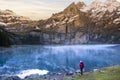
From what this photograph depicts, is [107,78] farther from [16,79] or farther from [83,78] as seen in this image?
[16,79]

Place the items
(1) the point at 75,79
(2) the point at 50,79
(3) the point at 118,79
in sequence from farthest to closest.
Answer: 1. (2) the point at 50,79
2. (1) the point at 75,79
3. (3) the point at 118,79

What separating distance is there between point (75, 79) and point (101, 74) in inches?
189

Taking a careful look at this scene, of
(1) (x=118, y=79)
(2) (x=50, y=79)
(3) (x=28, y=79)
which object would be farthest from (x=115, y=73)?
(3) (x=28, y=79)

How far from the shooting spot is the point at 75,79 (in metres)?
48.7

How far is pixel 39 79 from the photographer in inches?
2052

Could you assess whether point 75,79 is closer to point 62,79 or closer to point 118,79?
point 62,79

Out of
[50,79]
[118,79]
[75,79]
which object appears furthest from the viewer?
[50,79]

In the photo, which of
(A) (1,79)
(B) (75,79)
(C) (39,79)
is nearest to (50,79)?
(C) (39,79)

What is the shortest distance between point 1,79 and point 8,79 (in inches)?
124

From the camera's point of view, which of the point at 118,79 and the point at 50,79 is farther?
the point at 50,79

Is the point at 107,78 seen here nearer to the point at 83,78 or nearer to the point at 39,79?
the point at 83,78

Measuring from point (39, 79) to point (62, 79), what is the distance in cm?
404

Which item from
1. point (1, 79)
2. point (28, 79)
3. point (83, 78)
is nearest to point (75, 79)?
point (83, 78)

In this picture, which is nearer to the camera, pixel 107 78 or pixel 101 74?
pixel 107 78
